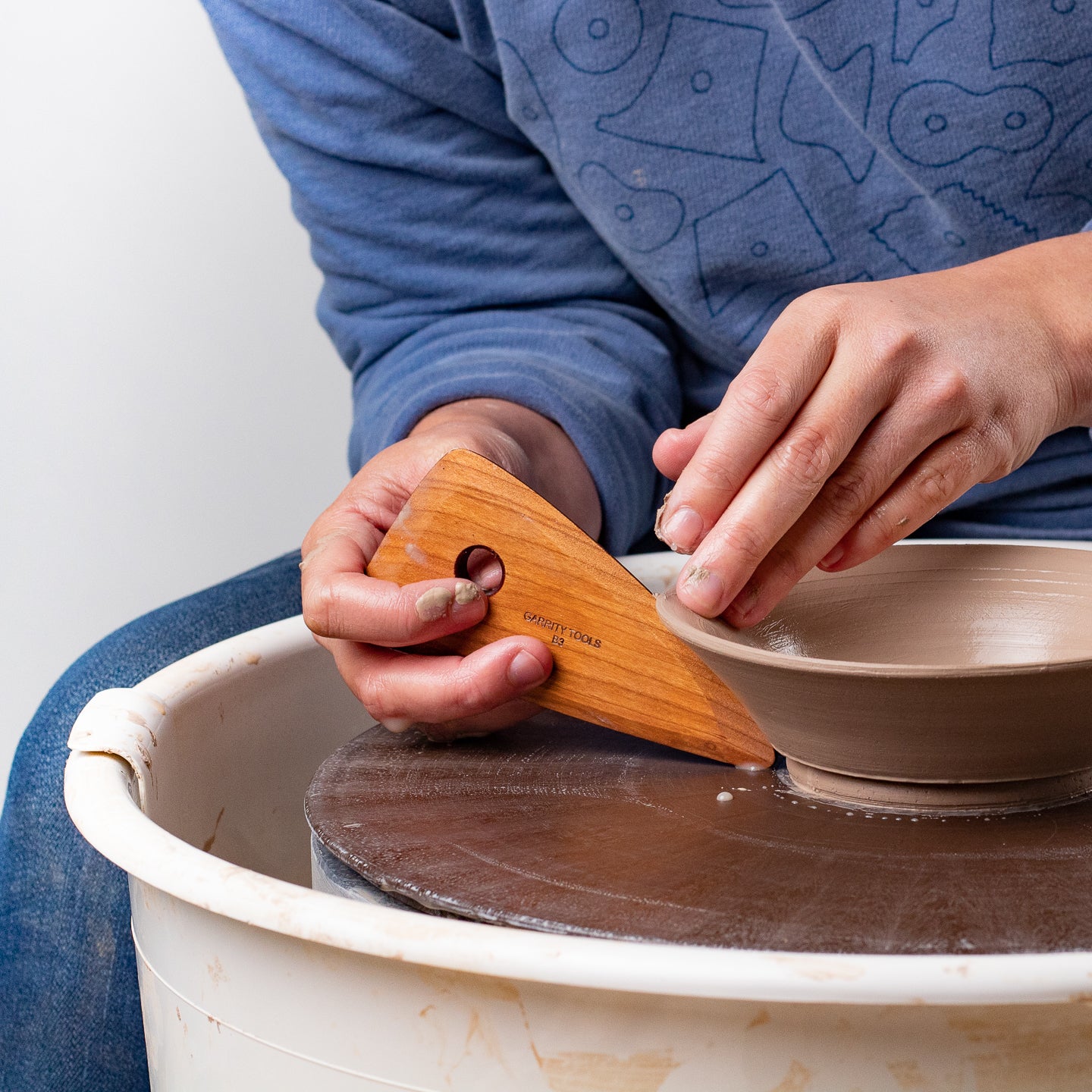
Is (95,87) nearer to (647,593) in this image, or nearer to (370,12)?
(370,12)

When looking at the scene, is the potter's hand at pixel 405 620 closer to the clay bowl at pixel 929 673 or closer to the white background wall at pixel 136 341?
the clay bowl at pixel 929 673

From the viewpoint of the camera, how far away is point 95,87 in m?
1.58

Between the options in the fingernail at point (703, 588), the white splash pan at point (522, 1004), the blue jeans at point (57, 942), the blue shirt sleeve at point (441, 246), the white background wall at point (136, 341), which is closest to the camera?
the white splash pan at point (522, 1004)

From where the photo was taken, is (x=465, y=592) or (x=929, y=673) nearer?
(x=929, y=673)

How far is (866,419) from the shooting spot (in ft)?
1.85

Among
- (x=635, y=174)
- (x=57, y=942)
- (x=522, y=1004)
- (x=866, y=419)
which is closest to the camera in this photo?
(x=522, y=1004)

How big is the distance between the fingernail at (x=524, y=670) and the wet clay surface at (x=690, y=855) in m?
0.05

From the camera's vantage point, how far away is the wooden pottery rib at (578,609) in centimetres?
62

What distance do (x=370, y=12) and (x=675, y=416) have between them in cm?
43

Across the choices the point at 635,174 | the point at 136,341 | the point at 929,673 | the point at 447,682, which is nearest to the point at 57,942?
the point at 447,682

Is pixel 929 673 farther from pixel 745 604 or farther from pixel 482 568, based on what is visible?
pixel 482 568

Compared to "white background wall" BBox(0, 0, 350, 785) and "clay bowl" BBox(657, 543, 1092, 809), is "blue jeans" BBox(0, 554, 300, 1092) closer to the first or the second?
"clay bowl" BBox(657, 543, 1092, 809)

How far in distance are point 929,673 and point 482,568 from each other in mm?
280

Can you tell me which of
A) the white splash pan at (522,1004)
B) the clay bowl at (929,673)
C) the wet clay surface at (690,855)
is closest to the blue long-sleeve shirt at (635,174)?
the clay bowl at (929,673)
